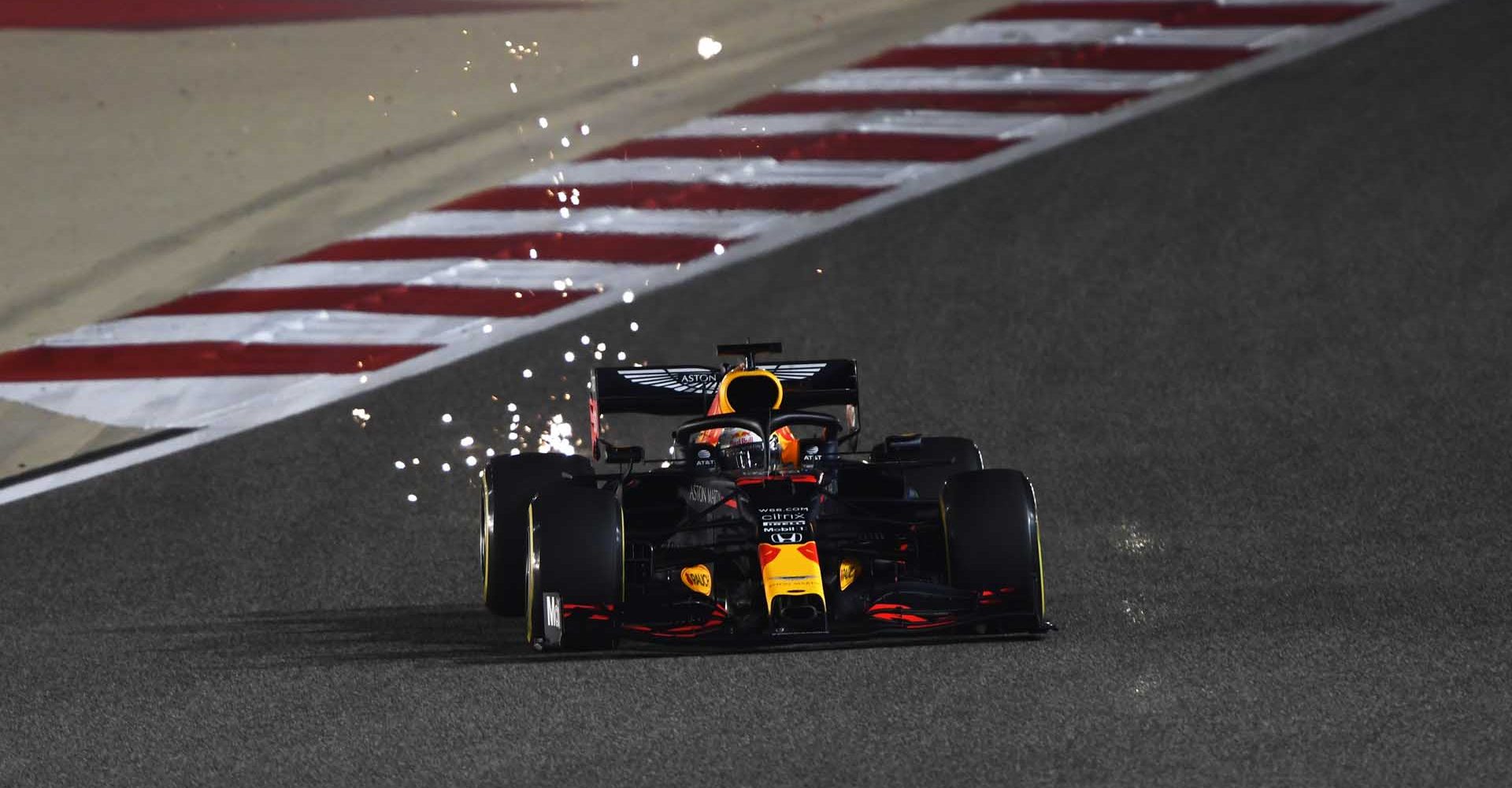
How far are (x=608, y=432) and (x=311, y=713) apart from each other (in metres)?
3.71

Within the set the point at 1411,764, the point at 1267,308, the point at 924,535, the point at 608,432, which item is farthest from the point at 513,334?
the point at 1411,764

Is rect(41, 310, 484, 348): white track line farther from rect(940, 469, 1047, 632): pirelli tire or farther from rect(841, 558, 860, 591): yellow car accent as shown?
rect(940, 469, 1047, 632): pirelli tire

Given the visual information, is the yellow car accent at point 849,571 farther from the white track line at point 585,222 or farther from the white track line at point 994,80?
the white track line at point 994,80

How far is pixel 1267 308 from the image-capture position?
10773mm

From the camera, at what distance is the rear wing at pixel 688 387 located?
26.3 ft

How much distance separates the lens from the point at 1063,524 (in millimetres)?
8578

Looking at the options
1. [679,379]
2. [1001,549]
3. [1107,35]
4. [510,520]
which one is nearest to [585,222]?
[1107,35]

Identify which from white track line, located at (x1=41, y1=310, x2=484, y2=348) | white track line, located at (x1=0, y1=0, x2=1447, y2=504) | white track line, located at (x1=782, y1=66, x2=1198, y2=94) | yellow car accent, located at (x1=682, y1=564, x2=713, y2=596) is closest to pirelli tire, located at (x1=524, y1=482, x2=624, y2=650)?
yellow car accent, located at (x1=682, y1=564, x2=713, y2=596)

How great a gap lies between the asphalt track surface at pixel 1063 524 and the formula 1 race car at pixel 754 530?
0.43ft

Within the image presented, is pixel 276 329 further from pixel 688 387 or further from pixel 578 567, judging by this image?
pixel 578 567

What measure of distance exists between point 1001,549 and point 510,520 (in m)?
1.73

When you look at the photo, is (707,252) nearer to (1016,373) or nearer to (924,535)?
(1016,373)

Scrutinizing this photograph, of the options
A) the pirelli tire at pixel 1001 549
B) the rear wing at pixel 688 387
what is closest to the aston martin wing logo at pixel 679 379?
the rear wing at pixel 688 387

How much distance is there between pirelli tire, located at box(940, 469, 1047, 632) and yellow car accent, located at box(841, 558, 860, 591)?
1.22ft
